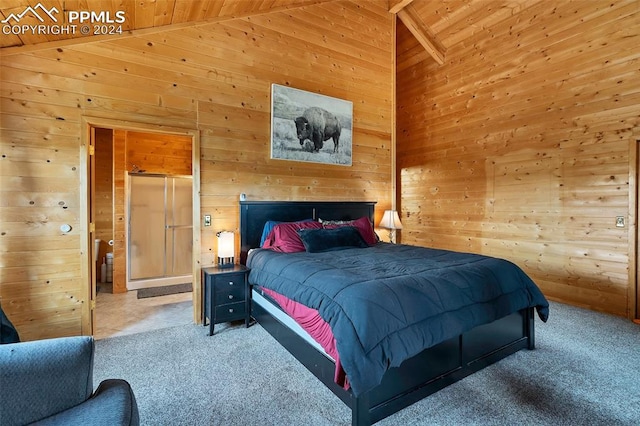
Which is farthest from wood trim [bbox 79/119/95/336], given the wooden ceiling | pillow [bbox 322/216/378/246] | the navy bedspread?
pillow [bbox 322/216/378/246]

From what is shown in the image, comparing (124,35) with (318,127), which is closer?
(124,35)

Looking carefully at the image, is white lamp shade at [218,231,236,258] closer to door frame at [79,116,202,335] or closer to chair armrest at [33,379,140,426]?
door frame at [79,116,202,335]

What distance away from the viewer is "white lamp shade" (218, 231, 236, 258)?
3342 millimetres

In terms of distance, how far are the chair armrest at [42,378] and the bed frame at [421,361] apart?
132cm

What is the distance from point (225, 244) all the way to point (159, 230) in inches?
87.6

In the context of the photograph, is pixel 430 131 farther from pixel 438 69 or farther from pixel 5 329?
pixel 5 329

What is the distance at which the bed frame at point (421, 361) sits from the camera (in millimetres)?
1827

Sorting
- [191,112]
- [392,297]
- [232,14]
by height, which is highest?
[232,14]

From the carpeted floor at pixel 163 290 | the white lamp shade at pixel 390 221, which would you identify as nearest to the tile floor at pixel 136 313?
the carpeted floor at pixel 163 290

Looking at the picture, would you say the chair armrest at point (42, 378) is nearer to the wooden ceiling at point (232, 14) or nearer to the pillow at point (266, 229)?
the wooden ceiling at point (232, 14)

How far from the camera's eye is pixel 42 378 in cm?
117

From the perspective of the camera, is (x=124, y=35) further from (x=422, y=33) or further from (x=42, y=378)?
(x=422, y=33)

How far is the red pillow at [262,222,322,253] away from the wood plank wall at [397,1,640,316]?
3.05m

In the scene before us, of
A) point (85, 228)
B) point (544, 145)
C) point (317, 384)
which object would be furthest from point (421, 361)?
point (544, 145)
